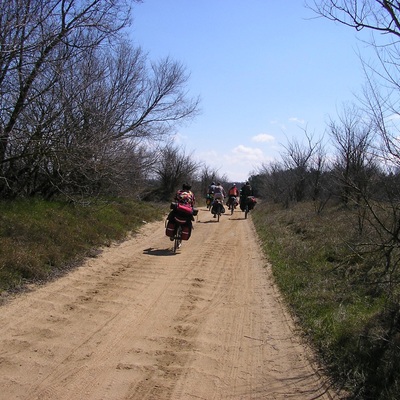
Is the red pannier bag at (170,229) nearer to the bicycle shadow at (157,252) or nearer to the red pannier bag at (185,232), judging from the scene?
the red pannier bag at (185,232)

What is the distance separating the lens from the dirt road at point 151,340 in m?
3.94

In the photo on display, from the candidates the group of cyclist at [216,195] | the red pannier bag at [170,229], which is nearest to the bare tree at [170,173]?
the group of cyclist at [216,195]

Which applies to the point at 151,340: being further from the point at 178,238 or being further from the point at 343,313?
the point at 178,238

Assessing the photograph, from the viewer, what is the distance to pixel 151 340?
5.02 m

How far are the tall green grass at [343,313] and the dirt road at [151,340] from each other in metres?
0.29

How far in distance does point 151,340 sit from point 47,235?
5401 millimetres

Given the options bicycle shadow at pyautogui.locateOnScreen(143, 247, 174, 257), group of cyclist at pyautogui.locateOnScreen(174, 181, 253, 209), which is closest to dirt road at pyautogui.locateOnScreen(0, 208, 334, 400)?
bicycle shadow at pyautogui.locateOnScreen(143, 247, 174, 257)

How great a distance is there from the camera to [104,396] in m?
3.68

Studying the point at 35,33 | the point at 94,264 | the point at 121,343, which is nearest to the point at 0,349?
the point at 121,343

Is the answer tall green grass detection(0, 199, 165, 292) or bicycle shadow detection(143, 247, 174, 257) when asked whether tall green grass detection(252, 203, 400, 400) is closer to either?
bicycle shadow detection(143, 247, 174, 257)

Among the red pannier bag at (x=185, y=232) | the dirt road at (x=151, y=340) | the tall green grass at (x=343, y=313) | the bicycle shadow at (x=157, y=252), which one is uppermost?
the red pannier bag at (x=185, y=232)

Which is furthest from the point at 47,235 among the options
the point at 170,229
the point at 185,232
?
the point at 185,232

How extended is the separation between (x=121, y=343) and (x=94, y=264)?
4.36 meters

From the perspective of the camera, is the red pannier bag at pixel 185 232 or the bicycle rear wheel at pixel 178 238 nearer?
the bicycle rear wheel at pixel 178 238
